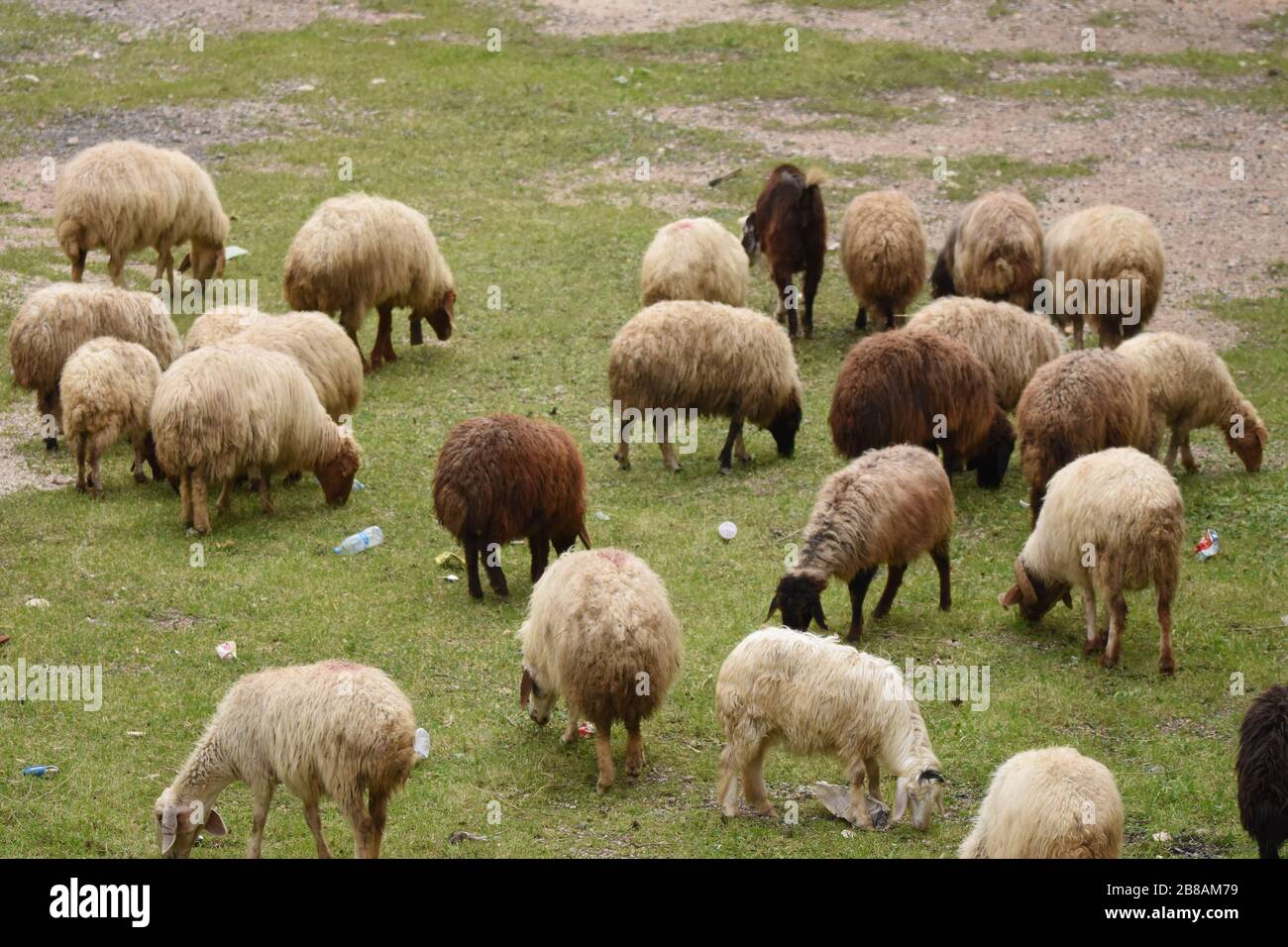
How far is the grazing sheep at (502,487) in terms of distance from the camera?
39.8ft

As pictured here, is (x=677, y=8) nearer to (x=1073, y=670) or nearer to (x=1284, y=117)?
(x=1284, y=117)

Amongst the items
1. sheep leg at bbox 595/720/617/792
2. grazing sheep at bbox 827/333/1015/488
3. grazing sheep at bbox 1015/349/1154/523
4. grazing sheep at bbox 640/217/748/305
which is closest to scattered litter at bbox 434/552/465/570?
grazing sheep at bbox 827/333/1015/488

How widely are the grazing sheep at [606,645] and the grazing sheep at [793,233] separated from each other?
9002 mm

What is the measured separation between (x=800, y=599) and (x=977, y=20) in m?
18.5

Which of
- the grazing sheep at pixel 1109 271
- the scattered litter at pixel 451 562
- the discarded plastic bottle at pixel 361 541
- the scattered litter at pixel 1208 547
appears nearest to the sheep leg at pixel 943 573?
the scattered litter at pixel 1208 547

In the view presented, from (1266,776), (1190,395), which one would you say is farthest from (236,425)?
(1266,776)

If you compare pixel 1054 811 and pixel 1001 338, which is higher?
pixel 1001 338

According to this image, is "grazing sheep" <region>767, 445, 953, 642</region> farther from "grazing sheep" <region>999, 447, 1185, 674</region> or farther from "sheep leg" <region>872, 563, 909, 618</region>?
"grazing sheep" <region>999, 447, 1185, 674</region>

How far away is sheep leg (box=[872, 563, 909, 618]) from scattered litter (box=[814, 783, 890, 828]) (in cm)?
275

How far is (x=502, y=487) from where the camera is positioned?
12.1 metres

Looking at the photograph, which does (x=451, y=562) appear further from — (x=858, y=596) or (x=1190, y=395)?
(x=1190, y=395)

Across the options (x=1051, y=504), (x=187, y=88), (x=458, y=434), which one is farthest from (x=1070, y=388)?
(x=187, y=88)

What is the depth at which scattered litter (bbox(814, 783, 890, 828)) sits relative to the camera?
30.5 feet

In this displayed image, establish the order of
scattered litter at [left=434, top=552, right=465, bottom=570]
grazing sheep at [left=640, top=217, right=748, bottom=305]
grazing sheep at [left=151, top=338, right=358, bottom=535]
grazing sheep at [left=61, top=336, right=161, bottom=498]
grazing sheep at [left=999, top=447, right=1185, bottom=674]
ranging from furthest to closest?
grazing sheep at [left=640, top=217, right=748, bottom=305] < grazing sheep at [left=61, top=336, right=161, bottom=498] < grazing sheep at [left=151, top=338, right=358, bottom=535] < scattered litter at [left=434, top=552, right=465, bottom=570] < grazing sheep at [left=999, top=447, right=1185, bottom=674]
